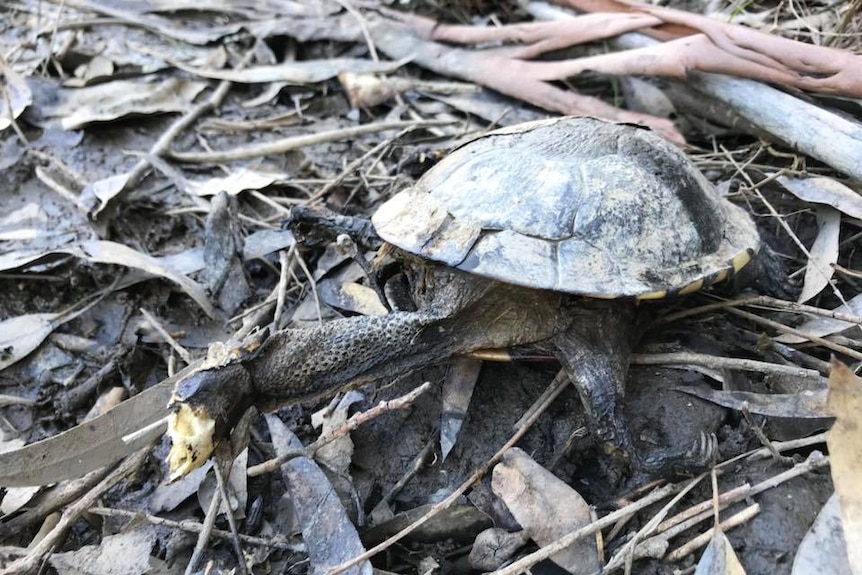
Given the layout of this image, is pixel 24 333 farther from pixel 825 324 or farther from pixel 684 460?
pixel 825 324

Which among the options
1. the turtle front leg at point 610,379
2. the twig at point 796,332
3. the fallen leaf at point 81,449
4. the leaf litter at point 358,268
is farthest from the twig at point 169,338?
the twig at point 796,332

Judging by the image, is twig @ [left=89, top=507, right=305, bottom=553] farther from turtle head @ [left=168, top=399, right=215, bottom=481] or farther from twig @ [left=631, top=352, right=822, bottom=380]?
twig @ [left=631, top=352, right=822, bottom=380]

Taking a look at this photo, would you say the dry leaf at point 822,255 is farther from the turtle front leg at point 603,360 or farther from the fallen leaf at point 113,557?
the fallen leaf at point 113,557

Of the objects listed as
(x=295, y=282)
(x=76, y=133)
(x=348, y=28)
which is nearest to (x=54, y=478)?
(x=295, y=282)

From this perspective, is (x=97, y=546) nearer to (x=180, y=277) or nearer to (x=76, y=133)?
(x=180, y=277)

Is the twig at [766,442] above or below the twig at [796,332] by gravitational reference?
below

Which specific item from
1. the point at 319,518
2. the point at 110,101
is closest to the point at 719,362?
the point at 319,518
